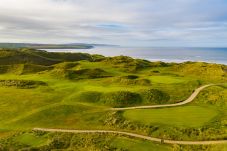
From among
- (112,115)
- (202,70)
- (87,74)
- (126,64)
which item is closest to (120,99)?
(112,115)

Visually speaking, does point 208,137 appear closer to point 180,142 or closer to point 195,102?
point 180,142

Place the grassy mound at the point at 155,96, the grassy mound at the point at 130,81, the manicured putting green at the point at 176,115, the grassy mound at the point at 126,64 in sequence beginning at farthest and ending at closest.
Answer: the grassy mound at the point at 126,64
the grassy mound at the point at 130,81
the grassy mound at the point at 155,96
the manicured putting green at the point at 176,115

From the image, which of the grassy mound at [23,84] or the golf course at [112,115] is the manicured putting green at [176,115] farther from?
the grassy mound at [23,84]

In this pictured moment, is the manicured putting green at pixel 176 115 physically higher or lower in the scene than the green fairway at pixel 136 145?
higher

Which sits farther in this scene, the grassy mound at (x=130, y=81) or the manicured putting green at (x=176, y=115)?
the grassy mound at (x=130, y=81)

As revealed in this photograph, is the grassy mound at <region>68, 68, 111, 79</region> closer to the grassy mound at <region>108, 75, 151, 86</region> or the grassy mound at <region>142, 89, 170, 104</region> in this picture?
the grassy mound at <region>108, 75, 151, 86</region>

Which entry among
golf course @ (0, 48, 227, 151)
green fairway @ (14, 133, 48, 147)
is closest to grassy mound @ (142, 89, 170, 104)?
golf course @ (0, 48, 227, 151)

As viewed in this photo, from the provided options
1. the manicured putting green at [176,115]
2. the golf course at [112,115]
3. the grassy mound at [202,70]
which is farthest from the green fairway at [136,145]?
the grassy mound at [202,70]
